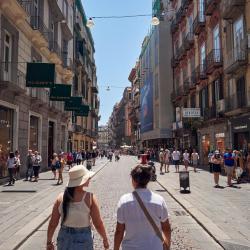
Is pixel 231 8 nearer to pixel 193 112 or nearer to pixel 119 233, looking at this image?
pixel 193 112

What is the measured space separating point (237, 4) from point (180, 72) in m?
22.9

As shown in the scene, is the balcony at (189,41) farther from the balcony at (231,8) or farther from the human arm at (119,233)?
the human arm at (119,233)

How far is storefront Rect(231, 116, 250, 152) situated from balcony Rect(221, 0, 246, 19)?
256 inches

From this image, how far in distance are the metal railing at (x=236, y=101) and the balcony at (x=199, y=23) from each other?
31.1 feet

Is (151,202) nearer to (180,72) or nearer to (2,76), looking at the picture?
(2,76)

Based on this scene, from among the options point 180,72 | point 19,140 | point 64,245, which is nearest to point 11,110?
point 19,140

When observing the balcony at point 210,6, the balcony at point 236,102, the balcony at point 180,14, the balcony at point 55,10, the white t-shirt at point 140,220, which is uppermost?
the balcony at point 180,14

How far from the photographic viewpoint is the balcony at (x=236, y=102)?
24859 millimetres

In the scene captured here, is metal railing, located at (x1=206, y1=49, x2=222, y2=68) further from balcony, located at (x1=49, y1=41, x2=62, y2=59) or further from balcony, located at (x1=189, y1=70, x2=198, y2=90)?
balcony, located at (x1=49, y1=41, x2=62, y2=59)

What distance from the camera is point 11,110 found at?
68.2ft

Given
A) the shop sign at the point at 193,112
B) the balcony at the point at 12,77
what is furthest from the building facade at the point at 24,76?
the shop sign at the point at 193,112

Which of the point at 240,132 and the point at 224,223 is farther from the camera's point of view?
the point at 240,132

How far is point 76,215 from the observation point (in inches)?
155

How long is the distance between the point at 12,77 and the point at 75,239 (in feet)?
57.6
